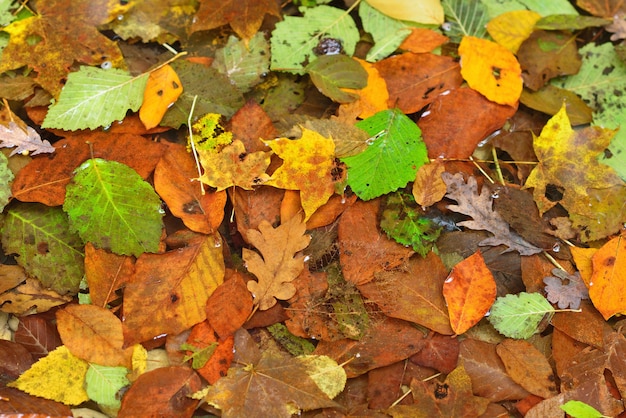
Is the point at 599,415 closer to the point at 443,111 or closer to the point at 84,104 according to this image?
the point at 443,111

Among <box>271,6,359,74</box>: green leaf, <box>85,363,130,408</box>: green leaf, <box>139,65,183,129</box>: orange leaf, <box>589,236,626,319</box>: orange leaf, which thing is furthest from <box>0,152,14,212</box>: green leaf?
<box>589,236,626,319</box>: orange leaf

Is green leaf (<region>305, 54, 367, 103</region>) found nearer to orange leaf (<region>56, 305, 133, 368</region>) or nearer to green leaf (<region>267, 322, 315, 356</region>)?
green leaf (<region>267, 322, 315, 356</region>)

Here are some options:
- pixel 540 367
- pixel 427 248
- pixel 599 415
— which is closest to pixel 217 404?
pixel 427 248

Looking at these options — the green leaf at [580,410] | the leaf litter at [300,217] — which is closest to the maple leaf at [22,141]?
the leaf litter at [300,217]

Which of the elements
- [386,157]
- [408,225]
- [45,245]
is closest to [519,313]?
Result: [408,225]

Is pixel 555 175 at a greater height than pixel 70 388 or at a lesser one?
greater

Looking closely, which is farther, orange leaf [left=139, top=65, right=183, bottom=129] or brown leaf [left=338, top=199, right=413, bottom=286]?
orange leaf [left=139, top=65, right=183, bottom=129]
